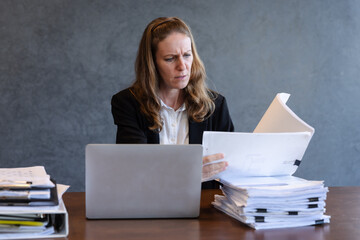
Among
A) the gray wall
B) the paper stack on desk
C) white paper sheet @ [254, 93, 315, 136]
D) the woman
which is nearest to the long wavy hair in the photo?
the woman

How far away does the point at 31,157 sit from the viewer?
3.29 m

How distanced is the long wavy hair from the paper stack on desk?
25.6 inches

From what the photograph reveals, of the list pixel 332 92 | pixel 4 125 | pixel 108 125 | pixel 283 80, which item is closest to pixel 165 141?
pixel 108 125

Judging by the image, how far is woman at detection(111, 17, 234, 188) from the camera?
6.72 ft

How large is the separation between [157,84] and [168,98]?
0.08m

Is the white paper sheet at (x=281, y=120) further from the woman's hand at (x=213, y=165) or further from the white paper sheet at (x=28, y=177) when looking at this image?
the white paper sheet at (x=28, y=177)

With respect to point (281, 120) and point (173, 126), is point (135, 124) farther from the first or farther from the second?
point (281, 120)

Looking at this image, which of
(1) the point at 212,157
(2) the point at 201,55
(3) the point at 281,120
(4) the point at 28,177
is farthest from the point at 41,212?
(2) the point at 201,55

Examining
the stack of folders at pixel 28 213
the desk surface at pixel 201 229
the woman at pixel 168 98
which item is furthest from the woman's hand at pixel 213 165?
the woman at pixel 168 98

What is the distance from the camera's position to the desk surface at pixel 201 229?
1.16 metres

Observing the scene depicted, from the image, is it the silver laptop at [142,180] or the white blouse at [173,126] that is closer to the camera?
the silver laptop at [142,180]

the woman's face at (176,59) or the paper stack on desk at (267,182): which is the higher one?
the woman's face at (176,59)

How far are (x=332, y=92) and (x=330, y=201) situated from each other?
8.27 ft

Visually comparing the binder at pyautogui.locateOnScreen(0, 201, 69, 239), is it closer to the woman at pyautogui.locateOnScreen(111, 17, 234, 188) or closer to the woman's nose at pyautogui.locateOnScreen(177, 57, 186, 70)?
the woman at pyautogui.locateOnScreen(111, 17, 234, 188)
